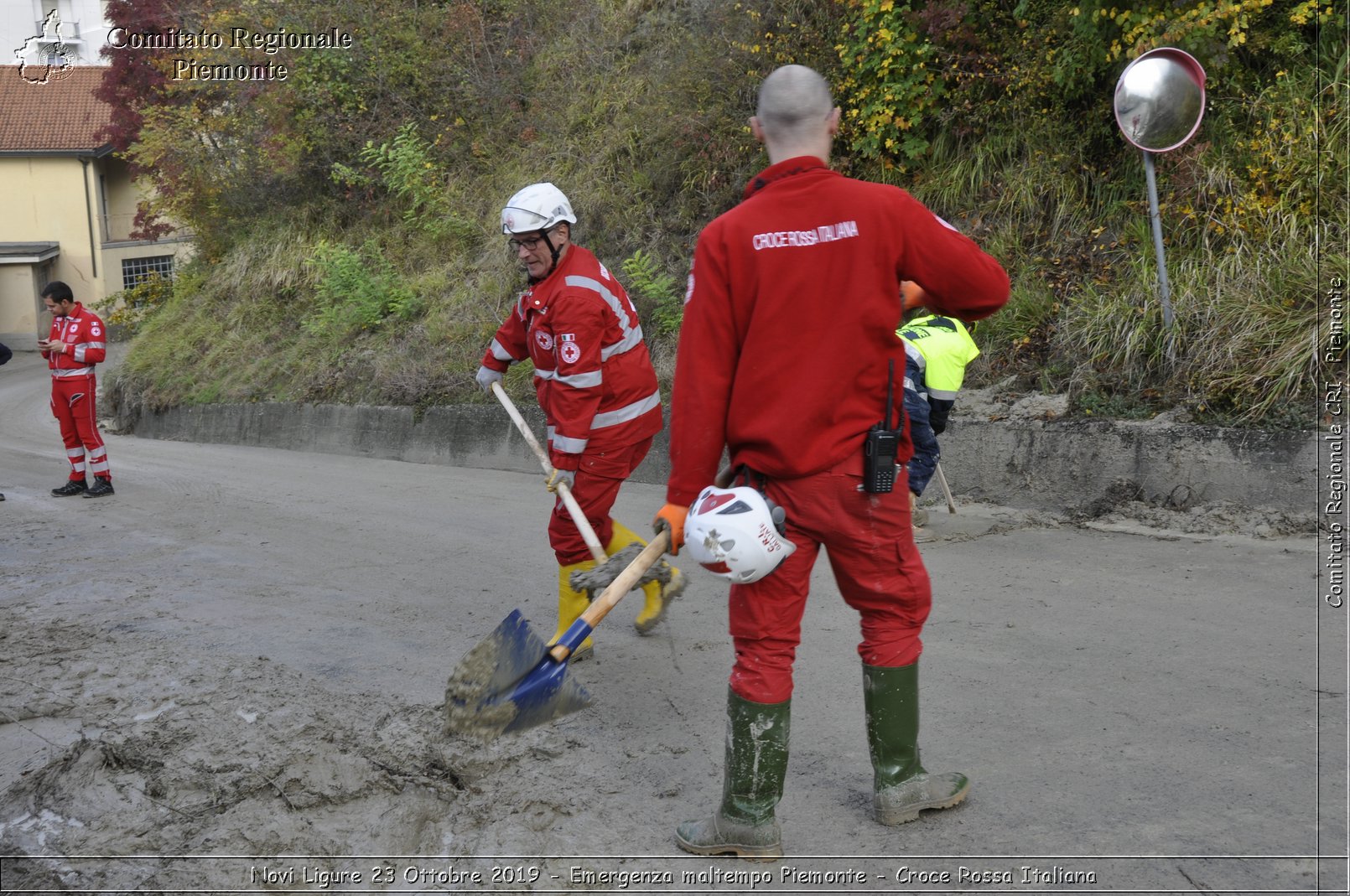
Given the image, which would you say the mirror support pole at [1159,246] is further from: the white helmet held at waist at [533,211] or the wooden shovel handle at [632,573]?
the wooden shovel handle at [632,573]

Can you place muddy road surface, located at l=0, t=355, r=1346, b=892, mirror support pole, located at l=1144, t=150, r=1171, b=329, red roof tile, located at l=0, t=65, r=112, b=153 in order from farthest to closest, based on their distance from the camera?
1. red roof tile, located at l=0, t=65, r=112, b=153
2. mirror support pole, located at l=1144, t=150, r=1171, b=329
3. muddy road surface, located at l=0, t=355, r=1346, b=892

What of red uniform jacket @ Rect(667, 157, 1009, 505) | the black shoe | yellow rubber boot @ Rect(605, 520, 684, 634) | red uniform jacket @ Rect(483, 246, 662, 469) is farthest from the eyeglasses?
the black shoe

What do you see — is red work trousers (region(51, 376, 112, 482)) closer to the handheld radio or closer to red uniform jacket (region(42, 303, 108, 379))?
red uniform jacket (region(42, 303, 108, 379))

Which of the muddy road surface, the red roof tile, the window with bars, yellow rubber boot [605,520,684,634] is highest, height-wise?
the red roof tile

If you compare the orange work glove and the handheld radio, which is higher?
the handheld radio

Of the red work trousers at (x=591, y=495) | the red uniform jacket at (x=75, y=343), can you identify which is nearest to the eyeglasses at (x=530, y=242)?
the red work trousers at (x=591, y=495)

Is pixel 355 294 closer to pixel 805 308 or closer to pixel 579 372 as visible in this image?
pixel 579 372

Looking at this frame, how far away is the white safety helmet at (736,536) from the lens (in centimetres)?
307

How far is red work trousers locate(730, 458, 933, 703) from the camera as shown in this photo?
326 cm

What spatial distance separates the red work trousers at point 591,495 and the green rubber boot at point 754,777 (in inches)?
77.0

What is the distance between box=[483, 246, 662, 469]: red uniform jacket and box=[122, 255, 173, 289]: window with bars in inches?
1477

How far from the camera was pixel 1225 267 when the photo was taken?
23.9ft

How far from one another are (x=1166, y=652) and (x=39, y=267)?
40448mm

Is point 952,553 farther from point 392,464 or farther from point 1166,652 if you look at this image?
point 392,464
